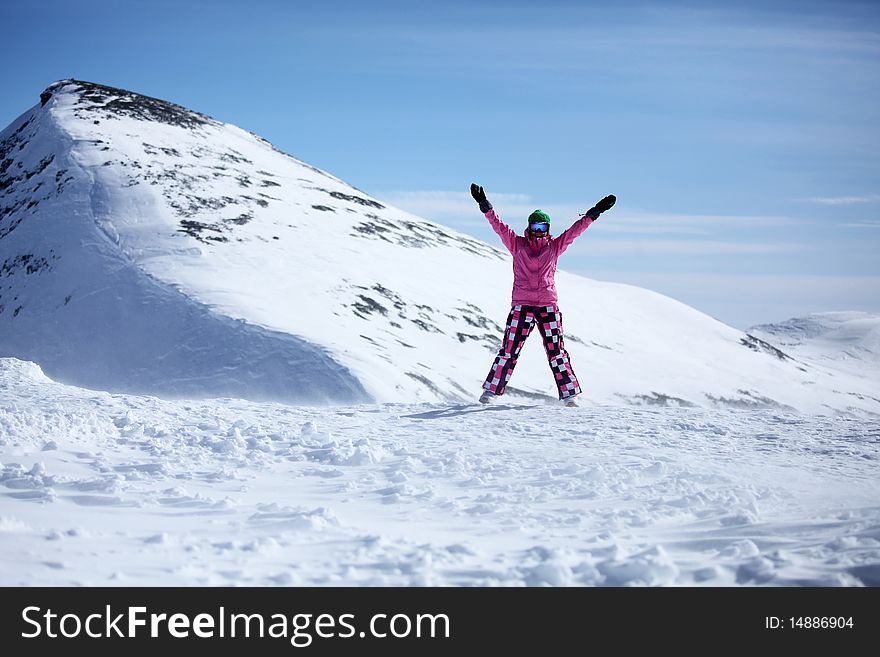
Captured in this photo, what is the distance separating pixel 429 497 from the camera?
616 cm

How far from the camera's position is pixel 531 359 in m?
24.1

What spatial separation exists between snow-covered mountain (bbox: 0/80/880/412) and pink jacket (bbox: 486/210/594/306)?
5.03 metres

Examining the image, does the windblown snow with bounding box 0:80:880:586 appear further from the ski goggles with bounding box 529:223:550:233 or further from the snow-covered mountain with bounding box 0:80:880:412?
the ski goggles with bounding box 529:223:550:233

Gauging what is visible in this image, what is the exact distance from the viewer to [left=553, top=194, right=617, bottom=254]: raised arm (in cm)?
1035

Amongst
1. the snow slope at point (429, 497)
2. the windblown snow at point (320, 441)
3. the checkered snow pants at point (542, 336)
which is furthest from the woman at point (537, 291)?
the snow slope at point (429, 497)

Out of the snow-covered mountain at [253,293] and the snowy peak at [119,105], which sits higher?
the snowy peak at [119,105]

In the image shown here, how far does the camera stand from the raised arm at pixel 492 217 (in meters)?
10.4

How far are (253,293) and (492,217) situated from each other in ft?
35.0

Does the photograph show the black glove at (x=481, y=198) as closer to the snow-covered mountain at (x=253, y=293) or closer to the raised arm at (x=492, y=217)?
the raised arm at (x=492, y=217)

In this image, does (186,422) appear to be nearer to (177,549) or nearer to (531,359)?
(177,549)

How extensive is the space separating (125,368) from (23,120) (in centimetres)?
2481

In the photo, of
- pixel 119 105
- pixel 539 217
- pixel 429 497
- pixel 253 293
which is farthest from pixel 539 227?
pixel 119 105

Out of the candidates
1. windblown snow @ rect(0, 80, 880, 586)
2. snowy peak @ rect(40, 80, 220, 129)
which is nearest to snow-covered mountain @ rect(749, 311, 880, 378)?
windblown snow @ rect(0, 80, 880, 586)
